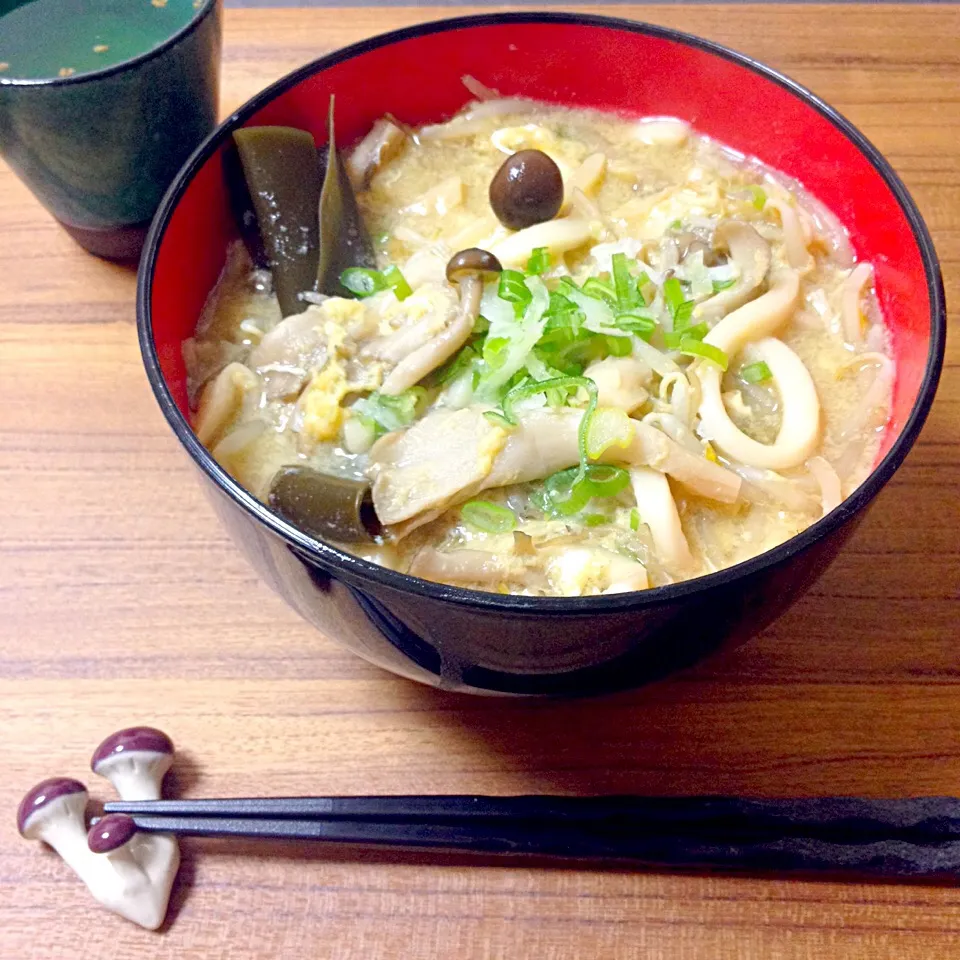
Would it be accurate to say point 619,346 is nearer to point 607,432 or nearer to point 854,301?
point 607,432

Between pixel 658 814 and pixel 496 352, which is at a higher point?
pixel 496 352

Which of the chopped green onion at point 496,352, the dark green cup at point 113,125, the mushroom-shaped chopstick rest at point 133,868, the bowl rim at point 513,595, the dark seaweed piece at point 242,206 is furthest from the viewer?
the dark green cup at point 113,125

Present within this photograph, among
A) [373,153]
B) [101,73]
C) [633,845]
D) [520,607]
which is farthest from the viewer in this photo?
[373,153]

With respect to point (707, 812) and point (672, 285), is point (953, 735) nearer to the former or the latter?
point (707, 812)

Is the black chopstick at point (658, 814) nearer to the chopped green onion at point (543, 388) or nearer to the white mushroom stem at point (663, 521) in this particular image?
the white mushroom stem at point (663, 521)

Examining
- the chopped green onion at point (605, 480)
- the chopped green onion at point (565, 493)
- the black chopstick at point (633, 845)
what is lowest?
the black chopstick at point (633, 845)

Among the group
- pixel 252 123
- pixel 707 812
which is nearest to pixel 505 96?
pixel 252 123

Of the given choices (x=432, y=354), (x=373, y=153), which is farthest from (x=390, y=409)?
(x=373, y=153)

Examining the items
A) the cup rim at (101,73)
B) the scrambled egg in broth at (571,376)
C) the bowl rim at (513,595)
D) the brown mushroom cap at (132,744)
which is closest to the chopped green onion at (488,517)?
the scrambled egg in broth at (571,376)
